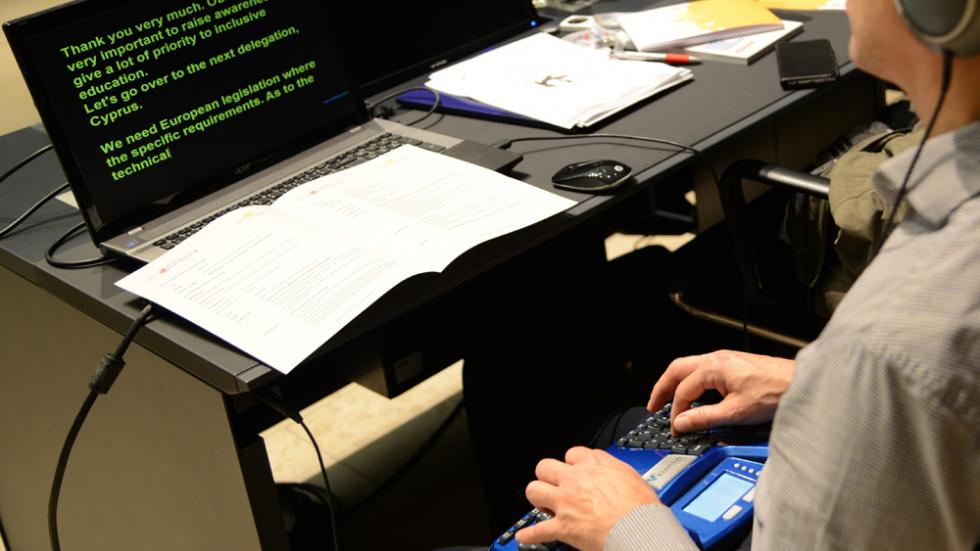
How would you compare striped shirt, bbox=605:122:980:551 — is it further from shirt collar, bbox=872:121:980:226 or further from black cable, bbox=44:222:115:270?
black cable, bbox=44:222:115:270

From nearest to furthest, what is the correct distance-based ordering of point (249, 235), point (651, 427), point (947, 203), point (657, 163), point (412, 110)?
point (947, 203)
point (651, 427)
point (249, 235)
point (657, 163)
point (412, 110)

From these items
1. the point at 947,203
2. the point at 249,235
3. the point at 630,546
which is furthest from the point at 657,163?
the point at 947,203

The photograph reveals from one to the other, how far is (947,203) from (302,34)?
1098 mm

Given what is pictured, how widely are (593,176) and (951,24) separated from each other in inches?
29.3

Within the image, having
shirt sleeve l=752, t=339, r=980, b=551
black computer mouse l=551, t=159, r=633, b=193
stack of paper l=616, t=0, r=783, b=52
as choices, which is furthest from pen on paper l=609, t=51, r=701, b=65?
shirt sleeve l=752, t=339, r=980, b=551

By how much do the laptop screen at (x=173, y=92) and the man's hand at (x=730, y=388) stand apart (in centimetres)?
73

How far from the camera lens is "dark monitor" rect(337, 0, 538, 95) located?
5.95ft

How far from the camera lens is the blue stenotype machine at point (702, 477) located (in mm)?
1032

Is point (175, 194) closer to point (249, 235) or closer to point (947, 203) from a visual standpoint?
point (249, 235)

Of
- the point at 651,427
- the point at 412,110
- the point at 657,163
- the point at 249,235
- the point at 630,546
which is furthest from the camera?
the point at 412,110

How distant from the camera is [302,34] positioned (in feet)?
5.16

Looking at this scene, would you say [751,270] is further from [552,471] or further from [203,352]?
[203,352]

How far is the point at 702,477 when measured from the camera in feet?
3.59

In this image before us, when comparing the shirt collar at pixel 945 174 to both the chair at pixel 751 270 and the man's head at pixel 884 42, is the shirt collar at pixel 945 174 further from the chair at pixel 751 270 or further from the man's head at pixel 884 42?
the chair at pixel 751 270
